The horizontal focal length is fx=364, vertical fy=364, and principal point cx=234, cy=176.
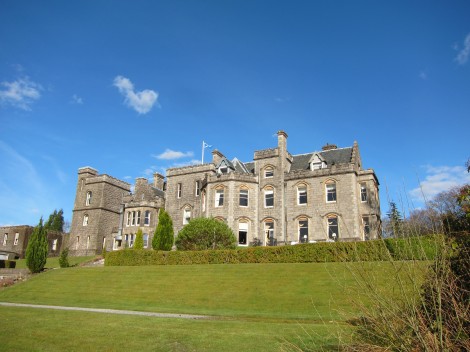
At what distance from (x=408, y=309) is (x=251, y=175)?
109 feet

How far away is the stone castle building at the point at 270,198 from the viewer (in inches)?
1353

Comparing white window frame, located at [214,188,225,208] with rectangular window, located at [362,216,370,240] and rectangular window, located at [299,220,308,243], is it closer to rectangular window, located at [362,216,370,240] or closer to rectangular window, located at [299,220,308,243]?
rectangular window, located at [299,220,308,243]

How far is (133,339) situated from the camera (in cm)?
986

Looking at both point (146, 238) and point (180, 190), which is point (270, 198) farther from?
point (146, 238)

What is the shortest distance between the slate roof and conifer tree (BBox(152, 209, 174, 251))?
14320mm

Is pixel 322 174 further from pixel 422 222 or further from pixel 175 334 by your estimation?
pixel 422 222

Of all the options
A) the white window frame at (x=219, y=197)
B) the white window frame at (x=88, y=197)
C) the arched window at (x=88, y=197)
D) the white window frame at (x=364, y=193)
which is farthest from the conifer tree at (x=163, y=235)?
the white window frame at (x=364, y=193)

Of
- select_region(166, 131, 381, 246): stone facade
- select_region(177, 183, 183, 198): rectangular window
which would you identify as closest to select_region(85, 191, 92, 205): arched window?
select_region(177, 183, 183, 198): rectangular window

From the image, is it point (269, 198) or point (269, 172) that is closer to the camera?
point (269, 198)

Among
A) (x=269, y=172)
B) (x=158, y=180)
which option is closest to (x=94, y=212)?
(x=158, y=180)

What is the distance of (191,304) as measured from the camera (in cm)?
1792

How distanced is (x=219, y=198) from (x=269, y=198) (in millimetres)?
5214

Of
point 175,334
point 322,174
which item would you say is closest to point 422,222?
point 175,334

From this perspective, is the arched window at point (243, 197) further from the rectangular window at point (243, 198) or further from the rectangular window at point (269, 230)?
the rectangular window at point (269, 230)
